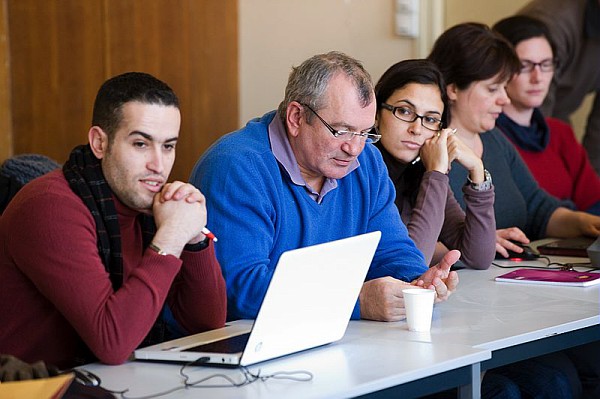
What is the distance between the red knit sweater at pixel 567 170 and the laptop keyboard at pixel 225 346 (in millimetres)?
2518

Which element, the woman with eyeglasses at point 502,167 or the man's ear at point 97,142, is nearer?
the man's ear at point 97,142

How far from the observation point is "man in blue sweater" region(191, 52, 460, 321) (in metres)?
2.31

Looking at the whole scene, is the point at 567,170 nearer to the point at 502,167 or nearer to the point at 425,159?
the point at 502,167

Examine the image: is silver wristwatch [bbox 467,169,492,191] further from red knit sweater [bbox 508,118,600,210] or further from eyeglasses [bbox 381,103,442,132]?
red knit sweater [bbox 508,118,600,210]

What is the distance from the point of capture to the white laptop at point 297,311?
182 centimetres

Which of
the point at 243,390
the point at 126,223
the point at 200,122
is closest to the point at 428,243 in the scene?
the point at 126,223

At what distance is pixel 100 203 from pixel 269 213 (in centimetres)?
50

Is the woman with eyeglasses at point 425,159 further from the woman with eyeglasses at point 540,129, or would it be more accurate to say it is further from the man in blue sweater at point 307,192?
the woman with eyeglasses at point 540,129

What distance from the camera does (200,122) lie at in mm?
4234

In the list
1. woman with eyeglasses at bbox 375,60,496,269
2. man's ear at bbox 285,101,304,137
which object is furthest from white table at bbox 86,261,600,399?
man's ear at bbox 285,101,304,137

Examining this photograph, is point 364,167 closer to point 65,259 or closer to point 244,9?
point 65,259

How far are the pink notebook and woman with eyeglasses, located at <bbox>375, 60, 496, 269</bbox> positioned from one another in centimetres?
18

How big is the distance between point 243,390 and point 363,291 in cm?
67

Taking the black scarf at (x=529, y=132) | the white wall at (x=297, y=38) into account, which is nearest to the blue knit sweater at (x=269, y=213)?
the black scarf at (x=529, y=132)
